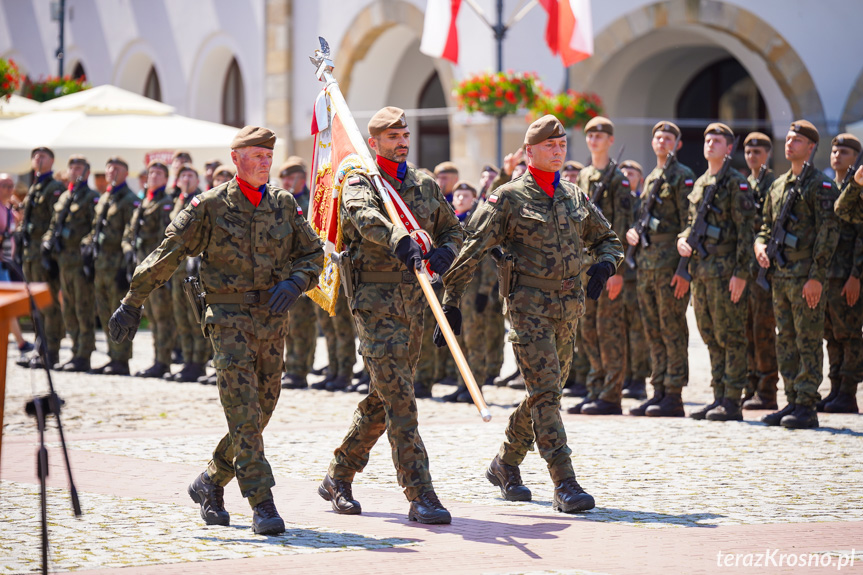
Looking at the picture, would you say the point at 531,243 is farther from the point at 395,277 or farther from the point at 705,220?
the point at 705,220

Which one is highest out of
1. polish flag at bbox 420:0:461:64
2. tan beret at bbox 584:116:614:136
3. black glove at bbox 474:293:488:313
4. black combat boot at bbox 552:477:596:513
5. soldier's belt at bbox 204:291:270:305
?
polish flag at bbox 420:0:461:64

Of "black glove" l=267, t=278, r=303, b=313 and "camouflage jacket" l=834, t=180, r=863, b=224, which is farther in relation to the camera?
"camouflage jacket" l=834, t=180, r=863, b=224

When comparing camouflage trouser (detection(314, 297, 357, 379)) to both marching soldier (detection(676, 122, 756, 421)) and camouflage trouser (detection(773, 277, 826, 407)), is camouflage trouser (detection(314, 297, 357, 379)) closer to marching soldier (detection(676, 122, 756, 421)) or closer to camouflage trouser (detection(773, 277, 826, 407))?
marching soldier (detection(676, 122, 756, 421))

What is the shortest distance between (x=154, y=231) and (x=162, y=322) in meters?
1.01

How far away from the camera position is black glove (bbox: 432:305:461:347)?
6719 mm

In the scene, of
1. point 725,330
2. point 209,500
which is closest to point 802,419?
point 725,330

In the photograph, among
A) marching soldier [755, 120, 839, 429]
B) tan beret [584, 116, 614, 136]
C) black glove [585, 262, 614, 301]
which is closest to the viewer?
black glove [585, 262, 614, 301]

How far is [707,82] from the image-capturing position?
23000 millimetres

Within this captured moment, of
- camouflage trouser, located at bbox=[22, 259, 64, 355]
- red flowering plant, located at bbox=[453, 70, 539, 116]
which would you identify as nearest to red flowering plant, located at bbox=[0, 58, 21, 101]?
camouflage trouser, located at bbox=[22, 259, 64, 355]

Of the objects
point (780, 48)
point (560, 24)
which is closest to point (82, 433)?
point (560, 24)

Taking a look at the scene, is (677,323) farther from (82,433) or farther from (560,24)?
(560,24)

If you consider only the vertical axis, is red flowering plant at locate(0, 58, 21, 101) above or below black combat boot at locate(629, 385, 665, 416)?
above

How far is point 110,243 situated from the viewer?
14.0m

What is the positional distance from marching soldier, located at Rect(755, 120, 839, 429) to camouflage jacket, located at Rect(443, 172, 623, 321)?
2.99 metres
